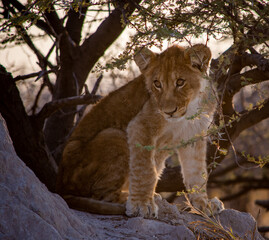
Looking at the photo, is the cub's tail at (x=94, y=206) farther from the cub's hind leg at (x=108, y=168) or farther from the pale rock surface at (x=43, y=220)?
the cub's hind leg at (x=108, y=168)

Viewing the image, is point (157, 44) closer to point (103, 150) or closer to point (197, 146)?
point (103, 150)

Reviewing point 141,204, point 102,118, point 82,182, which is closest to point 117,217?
point 141,204

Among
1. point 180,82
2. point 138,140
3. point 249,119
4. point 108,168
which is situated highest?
point 180,82

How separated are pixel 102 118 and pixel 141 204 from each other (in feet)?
3.86

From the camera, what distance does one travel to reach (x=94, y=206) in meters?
4.16

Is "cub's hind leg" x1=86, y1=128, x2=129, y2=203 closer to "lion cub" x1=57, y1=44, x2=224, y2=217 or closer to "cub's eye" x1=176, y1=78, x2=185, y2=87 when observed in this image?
"lion cub" x1=57, y1=44, x2=224, y2=217

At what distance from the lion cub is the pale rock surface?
41 cm

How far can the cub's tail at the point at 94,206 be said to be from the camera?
164 inches

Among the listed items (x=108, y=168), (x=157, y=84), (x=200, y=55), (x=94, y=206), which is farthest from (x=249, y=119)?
(x=94, y=206)

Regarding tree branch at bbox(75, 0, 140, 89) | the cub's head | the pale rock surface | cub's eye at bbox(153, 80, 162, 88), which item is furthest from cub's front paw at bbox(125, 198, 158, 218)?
tree branch at bbox(75, 0, 140, 89)

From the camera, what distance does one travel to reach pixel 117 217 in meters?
4.09

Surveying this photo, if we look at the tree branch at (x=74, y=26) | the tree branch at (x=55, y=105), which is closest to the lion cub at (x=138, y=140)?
the tree branch at (x=55, y=105)

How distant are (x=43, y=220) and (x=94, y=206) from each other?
5.57 ft

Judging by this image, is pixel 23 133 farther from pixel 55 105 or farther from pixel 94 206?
pixel 94 206
